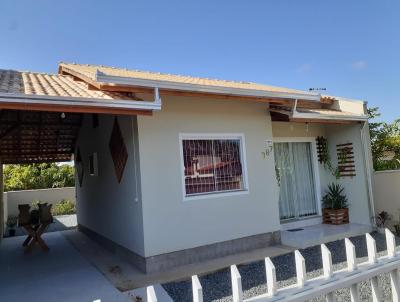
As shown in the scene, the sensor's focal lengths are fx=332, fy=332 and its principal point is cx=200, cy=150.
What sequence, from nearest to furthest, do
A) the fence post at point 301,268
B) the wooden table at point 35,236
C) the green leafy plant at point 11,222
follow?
the fence post at point 301,268
the wooden table at point 35,236
the green leafy plant at point 11,222

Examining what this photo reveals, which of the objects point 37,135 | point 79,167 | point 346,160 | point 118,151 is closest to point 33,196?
point 79,167

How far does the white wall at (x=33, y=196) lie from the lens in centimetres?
2402

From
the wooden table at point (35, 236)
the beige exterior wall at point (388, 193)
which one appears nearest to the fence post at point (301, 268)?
the beige exterior wall at point (388, 193)

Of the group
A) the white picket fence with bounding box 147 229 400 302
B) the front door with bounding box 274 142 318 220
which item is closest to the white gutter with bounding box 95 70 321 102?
the front door with bounding box 274 142 318 220

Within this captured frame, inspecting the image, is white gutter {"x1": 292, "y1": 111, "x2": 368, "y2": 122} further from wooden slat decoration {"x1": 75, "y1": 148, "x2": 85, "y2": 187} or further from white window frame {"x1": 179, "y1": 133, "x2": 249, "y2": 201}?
wooden slat decoration {"x1": 75, "y1": 148, "x2": 85, "y2": 187}

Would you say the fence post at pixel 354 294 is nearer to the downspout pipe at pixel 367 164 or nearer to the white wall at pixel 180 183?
the white wall at pixel 180 183

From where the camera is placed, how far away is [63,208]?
25.1 metres

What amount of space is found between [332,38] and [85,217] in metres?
15.9

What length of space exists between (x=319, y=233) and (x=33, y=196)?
21389 mm

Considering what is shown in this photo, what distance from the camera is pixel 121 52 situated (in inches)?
701

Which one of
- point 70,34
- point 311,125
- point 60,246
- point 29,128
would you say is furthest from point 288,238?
point 70,34

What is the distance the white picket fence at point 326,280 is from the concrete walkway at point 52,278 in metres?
4.77

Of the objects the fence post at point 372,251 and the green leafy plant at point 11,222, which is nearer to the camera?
the fence post at point 372,251

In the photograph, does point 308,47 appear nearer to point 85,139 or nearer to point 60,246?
point 85,139
